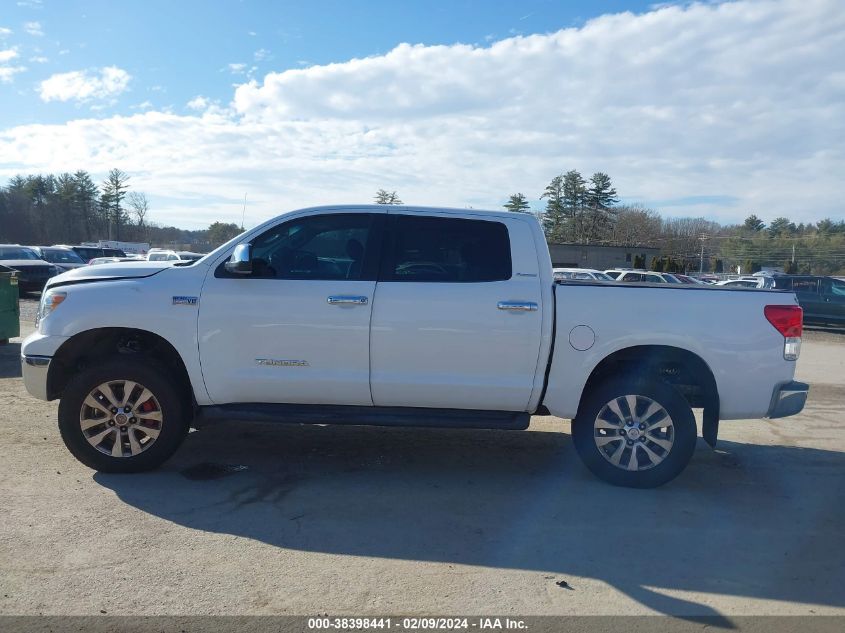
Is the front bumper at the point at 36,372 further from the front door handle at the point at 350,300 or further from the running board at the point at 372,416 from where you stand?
the front door handle at the point at 350,300

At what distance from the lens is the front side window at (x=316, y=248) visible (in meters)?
5.23

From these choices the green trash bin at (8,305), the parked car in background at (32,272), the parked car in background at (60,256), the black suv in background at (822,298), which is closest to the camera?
the green trash bin at (8,305)

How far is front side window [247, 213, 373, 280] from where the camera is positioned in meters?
5.23

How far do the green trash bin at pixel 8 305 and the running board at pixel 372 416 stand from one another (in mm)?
7387

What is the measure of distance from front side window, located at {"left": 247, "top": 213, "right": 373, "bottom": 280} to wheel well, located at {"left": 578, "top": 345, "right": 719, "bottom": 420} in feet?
6.41

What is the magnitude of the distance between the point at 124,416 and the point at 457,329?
103 inches

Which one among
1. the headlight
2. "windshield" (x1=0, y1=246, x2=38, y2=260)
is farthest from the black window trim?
"windshield" (x1=0, y1=246, x2=38, y2=260)

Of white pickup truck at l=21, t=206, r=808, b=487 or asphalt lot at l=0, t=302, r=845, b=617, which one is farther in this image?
white pickup truck at l=21, t=206, r=808, b=487

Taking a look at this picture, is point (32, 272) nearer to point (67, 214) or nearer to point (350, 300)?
point (350, 300)

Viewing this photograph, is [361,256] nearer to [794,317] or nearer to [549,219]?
[794,317]

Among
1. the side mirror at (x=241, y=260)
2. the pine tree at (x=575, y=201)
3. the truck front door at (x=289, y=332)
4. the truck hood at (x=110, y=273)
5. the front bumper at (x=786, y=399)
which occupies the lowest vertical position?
the front bumper at (x=786, y=399)

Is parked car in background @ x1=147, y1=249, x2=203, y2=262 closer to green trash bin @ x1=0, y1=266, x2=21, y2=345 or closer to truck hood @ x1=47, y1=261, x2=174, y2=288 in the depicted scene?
truck hood @ x1=47, y1=261, x2=174, y2=288

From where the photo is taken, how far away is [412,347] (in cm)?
507

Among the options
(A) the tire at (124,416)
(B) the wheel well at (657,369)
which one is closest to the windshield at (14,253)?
(A) the tire at (124,416)
